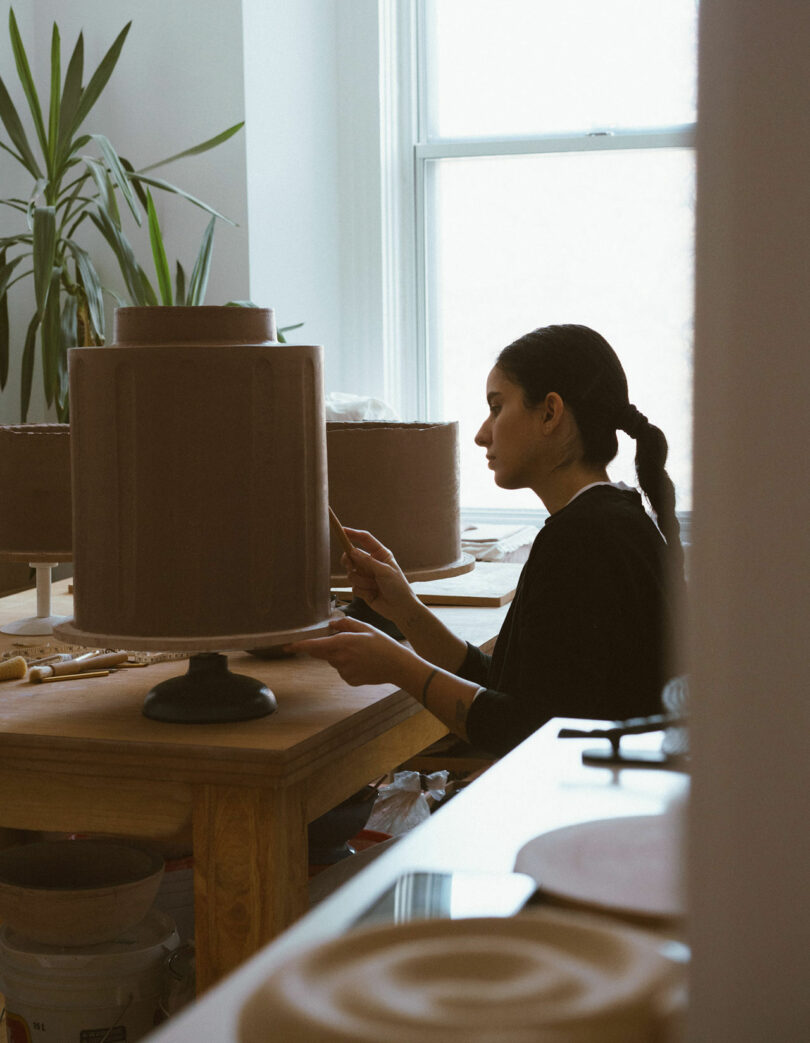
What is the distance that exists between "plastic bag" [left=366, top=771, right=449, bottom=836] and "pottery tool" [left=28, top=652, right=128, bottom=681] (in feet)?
2.63

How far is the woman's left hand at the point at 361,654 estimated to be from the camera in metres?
1.47

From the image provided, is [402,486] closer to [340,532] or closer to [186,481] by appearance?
[340,532]

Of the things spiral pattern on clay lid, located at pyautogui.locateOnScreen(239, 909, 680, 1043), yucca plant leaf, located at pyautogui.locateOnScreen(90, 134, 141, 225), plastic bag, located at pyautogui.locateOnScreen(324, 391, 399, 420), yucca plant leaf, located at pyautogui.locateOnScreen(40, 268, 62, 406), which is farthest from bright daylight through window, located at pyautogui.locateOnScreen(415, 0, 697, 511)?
spiral pattern on clay lid, located at pyautogui.locateOnScreen(239, 909, 680, 1043)

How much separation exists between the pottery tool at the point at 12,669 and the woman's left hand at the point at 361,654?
1.26 feet

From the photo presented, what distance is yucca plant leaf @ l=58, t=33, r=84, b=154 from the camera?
11.1 ft

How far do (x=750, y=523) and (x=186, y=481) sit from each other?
3.33 ft

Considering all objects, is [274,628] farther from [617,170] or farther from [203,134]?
[617,170]

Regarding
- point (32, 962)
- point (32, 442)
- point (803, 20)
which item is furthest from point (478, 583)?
point (803, 20)

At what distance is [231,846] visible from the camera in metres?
1.30

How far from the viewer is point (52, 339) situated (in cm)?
326

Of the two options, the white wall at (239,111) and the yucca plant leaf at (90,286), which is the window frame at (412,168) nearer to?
the white wall at (239,111)

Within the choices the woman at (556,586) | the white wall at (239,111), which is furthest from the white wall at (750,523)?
the white wall at (239,111)

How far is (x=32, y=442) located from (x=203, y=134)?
2.28 meters

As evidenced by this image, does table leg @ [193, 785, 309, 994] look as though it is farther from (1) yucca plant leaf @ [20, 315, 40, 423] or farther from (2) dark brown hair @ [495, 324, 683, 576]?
(1) yucca plant leaf @ [20, 315, 40, 423]
